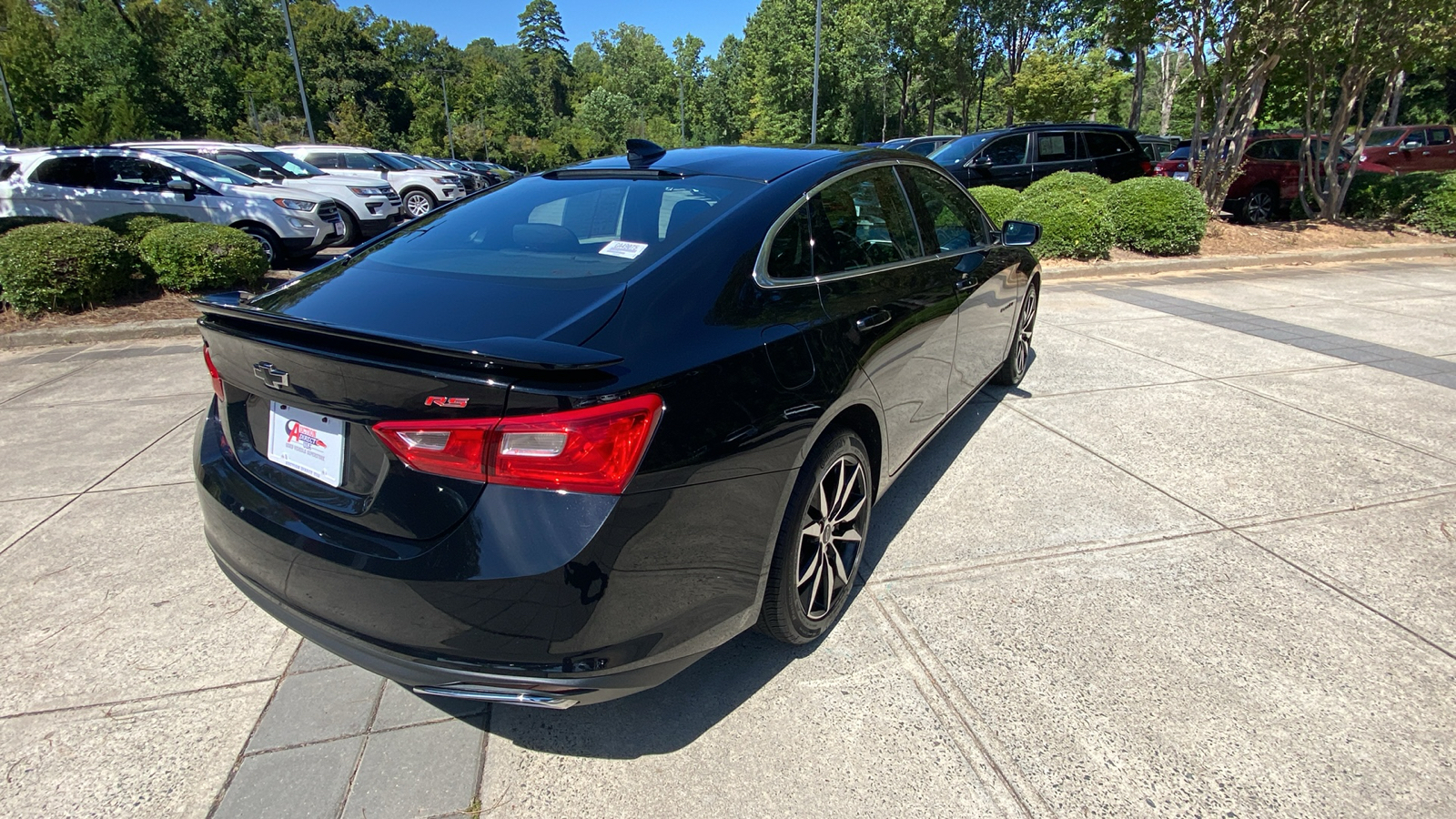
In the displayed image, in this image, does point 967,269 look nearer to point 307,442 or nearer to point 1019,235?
point 1019,235

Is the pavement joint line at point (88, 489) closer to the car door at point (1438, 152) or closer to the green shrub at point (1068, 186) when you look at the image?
the green shrub at point (1068, 186)

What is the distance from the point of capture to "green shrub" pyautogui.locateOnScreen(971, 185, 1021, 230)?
9759mm

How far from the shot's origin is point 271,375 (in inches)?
76.5

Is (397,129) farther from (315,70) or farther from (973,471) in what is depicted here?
(973,471)

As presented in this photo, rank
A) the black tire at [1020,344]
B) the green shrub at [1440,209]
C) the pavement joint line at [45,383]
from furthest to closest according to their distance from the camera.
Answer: the green shrub at [1440,209] → the pavement joint line at [45,383] → the black tire at [1020,344]

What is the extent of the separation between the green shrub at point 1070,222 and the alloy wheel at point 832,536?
8081mm

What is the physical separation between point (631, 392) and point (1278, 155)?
54.0 ft

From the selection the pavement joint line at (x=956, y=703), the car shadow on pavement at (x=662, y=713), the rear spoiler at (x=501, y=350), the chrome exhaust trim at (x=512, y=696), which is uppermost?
the rear spoiler at (x=501, y=350)

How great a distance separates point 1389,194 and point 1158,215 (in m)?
6.24

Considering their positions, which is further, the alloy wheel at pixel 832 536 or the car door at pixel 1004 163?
the car door at pixel 1004 163

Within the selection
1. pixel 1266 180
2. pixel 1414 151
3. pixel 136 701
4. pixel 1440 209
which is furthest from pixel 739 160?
pixel 1414 151

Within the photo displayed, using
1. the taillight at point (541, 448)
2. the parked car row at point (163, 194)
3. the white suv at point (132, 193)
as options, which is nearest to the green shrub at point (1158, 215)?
the parked car row at point (163, 194)

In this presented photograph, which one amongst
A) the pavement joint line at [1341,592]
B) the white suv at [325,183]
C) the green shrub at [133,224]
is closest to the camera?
the pavement joint line at [1341,592]

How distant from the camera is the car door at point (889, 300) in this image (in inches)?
103
